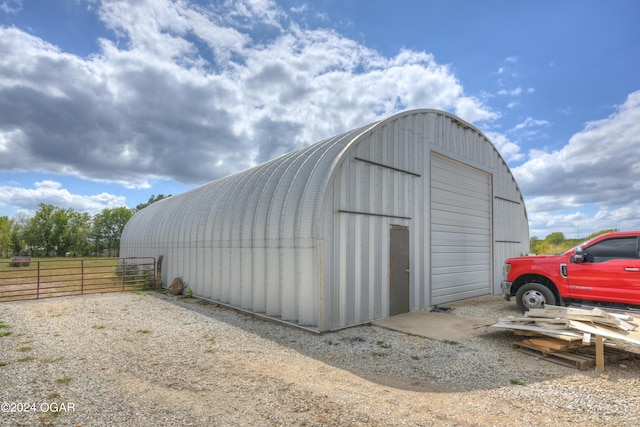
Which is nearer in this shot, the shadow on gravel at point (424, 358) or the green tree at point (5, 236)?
the shadow on gravel at point (424, 358)

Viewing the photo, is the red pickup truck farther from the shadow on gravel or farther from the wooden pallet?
the wooden pallet

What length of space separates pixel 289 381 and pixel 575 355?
4820 millimetres

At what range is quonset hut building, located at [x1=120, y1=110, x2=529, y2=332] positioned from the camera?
812 centimetres

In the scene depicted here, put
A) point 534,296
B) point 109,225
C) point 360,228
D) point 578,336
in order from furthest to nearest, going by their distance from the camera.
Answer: point 109,225
point 534,296
point 360,228
point 578,336

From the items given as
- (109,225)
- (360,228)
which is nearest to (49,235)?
(109,225)

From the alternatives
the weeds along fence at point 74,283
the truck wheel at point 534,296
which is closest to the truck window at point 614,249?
the truck wheel at point 534,296

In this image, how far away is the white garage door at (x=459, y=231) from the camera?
37.9 ft

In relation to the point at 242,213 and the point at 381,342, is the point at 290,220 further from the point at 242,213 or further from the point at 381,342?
the point at 381,342

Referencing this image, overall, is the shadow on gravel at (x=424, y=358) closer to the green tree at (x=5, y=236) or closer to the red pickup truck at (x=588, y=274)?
the red pickup truck at (x=588, y=274)

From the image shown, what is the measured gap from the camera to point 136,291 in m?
15.4

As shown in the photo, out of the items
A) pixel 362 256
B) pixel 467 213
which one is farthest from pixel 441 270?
pixel 362 256

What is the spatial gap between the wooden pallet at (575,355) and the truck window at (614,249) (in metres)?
2.91

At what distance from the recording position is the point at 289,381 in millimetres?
5133

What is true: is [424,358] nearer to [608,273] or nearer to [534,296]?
[534,296]
